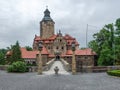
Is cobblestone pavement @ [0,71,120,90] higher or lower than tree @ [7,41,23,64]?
lower

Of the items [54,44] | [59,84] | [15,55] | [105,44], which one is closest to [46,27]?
[54,44]

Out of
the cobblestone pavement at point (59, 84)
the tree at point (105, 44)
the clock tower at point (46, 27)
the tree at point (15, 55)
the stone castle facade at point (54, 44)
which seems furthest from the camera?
the clock tower at point (46, 27)

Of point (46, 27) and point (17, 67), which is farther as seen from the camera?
point (46, 27)

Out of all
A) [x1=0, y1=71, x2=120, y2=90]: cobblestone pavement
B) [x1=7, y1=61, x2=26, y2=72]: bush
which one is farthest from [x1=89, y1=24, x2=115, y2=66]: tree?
[x1=0, y1=71, x2=120, y2=90]: cobblestone pavement

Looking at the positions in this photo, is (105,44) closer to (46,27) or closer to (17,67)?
(17,67)

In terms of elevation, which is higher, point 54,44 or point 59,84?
point 54,44

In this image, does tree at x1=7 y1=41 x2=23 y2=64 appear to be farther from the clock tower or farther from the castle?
the clock tower

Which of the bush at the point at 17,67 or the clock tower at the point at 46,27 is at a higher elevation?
the clock tower at the point at 46,27

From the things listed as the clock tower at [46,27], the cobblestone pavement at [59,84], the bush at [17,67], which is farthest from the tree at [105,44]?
the clock tower at [46,27]

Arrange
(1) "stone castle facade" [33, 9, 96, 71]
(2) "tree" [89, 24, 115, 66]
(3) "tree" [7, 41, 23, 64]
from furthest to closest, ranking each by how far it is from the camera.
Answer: (1) "stone castle facade" [33, 9, 96, 71] < (3) "tree" [7, 41, 23, 64] < (2) "tree" [89, 24, 115, 66]

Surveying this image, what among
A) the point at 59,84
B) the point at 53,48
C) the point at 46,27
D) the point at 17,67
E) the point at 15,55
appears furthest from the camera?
the point at 46,27

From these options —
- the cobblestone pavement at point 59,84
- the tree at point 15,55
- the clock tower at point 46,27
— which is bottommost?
the cobblestone pavement at point 59,84

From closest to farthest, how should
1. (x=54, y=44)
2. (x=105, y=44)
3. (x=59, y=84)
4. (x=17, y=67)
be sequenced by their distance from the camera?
(x=59, y=84)
(x=17, y=67)
(x=105, y=44)
(x=54, y=44)

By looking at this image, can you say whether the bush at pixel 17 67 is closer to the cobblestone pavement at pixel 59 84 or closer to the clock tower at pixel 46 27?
the cobblestone pavement at pixel 59 84
